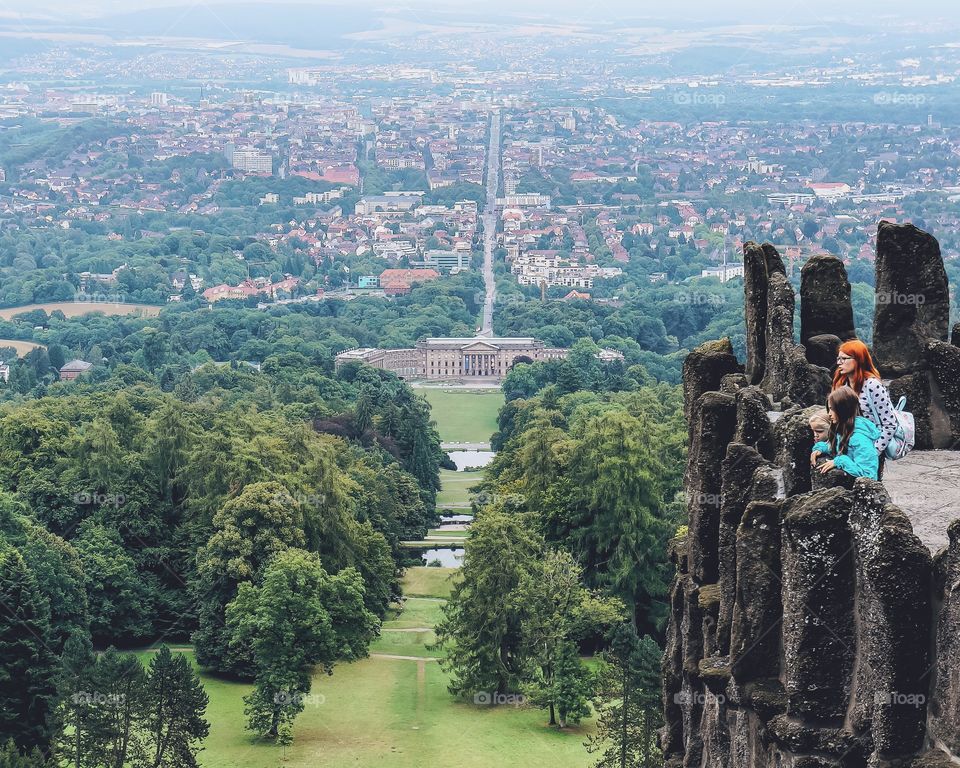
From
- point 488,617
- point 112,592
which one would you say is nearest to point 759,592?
point 488,617

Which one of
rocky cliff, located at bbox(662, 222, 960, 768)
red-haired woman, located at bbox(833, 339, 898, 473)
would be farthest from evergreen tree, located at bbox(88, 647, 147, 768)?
red-haired woman, located at bbox(833, 339, 898, 473)

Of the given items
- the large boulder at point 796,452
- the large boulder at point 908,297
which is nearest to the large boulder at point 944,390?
the large boulder at point 908,297

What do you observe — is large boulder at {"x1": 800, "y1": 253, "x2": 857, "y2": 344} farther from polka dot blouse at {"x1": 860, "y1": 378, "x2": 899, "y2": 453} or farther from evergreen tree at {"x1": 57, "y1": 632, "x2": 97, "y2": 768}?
evergreen tree at {"x1": 57, "y1": 632, "x2": 97, "y2": 768}

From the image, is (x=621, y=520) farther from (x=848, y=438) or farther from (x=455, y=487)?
(x=848, y=438)

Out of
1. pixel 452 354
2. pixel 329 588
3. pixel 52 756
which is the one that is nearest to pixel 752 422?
pixel 52 756

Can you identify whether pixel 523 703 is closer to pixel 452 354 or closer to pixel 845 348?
pixel 845 348

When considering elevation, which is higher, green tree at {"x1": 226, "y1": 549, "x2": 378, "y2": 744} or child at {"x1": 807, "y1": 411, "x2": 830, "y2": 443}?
child at {"x1": 807, "y1": 411, "x2": 830, "y2": 443}
